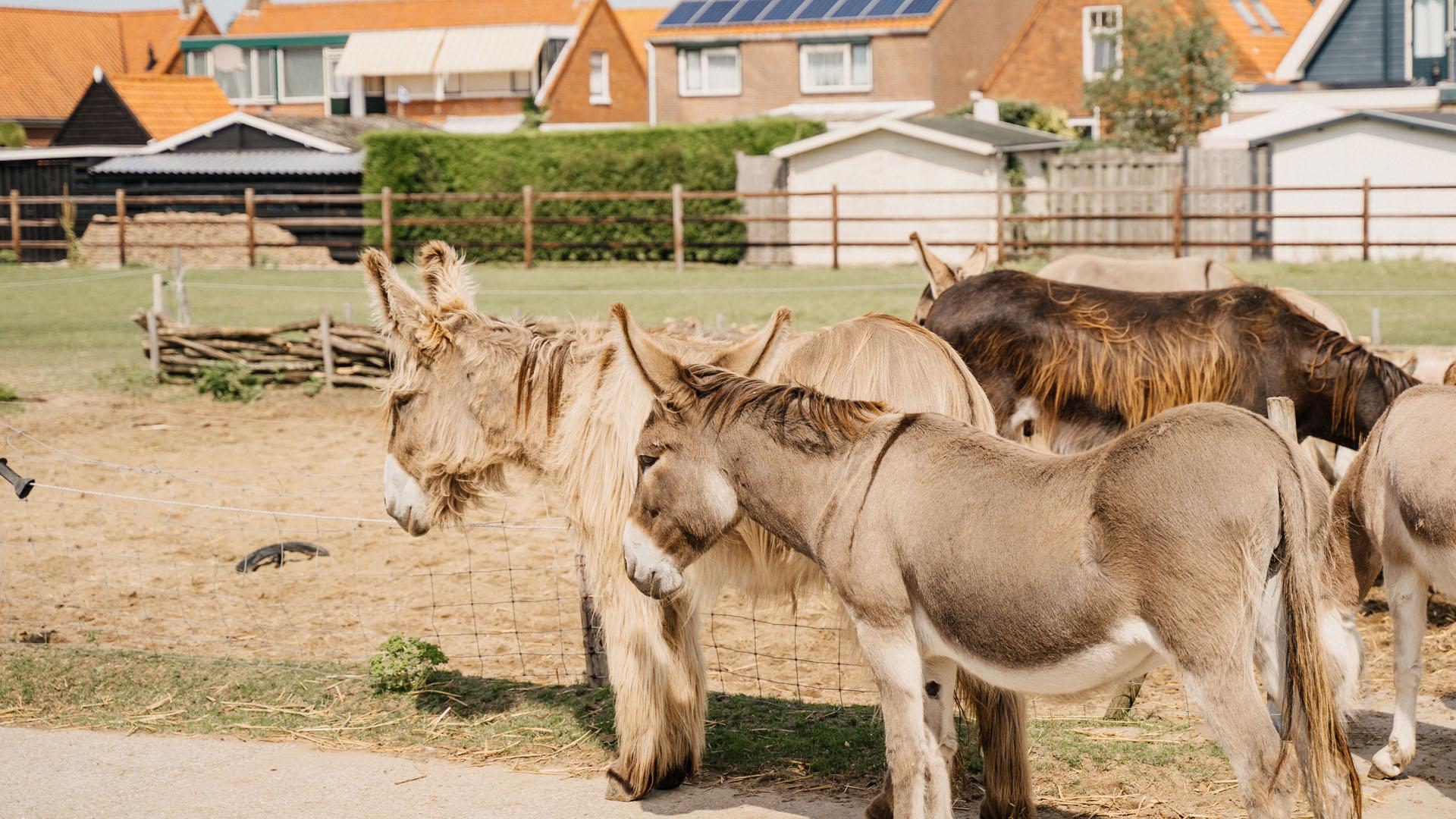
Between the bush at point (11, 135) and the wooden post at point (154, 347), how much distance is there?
30937 millimetres

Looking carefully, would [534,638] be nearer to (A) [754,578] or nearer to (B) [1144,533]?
(A) [754,578]

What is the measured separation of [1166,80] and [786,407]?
28208 mm

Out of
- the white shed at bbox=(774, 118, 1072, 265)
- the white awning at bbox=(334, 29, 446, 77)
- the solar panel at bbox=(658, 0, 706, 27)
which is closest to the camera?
the white shed at bbox=(774, 118, 1072, 265)

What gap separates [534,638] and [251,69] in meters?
51.6

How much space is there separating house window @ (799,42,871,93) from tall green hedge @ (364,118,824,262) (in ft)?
29.7

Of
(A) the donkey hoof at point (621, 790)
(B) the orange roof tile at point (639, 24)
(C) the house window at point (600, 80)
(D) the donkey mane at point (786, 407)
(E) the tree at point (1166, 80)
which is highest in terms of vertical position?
(B) the orange roof tile at point (639, 24)

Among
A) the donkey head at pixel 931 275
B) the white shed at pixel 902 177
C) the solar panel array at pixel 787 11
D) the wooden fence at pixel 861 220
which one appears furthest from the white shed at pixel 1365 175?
the donkey head at pixel 931 275

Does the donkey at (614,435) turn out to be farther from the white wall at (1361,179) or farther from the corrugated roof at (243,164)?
the corrugated roof at (243,164)

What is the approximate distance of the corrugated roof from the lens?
31.9 metres

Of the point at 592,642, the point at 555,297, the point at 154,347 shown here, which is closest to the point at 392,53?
the point at 555,297

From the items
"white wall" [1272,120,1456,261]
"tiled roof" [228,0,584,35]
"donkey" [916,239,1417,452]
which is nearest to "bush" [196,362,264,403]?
"donkey" [916,239,1417,452]

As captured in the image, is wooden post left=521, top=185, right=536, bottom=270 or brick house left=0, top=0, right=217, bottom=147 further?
brick house left=0, top=0, right=217, bottom=147

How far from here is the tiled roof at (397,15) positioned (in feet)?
166

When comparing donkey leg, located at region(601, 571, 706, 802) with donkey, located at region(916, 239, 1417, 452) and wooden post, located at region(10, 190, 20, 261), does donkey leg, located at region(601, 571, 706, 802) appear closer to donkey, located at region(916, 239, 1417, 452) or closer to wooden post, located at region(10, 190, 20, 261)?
donkey, located at region(916, 239, 1417, 452)
